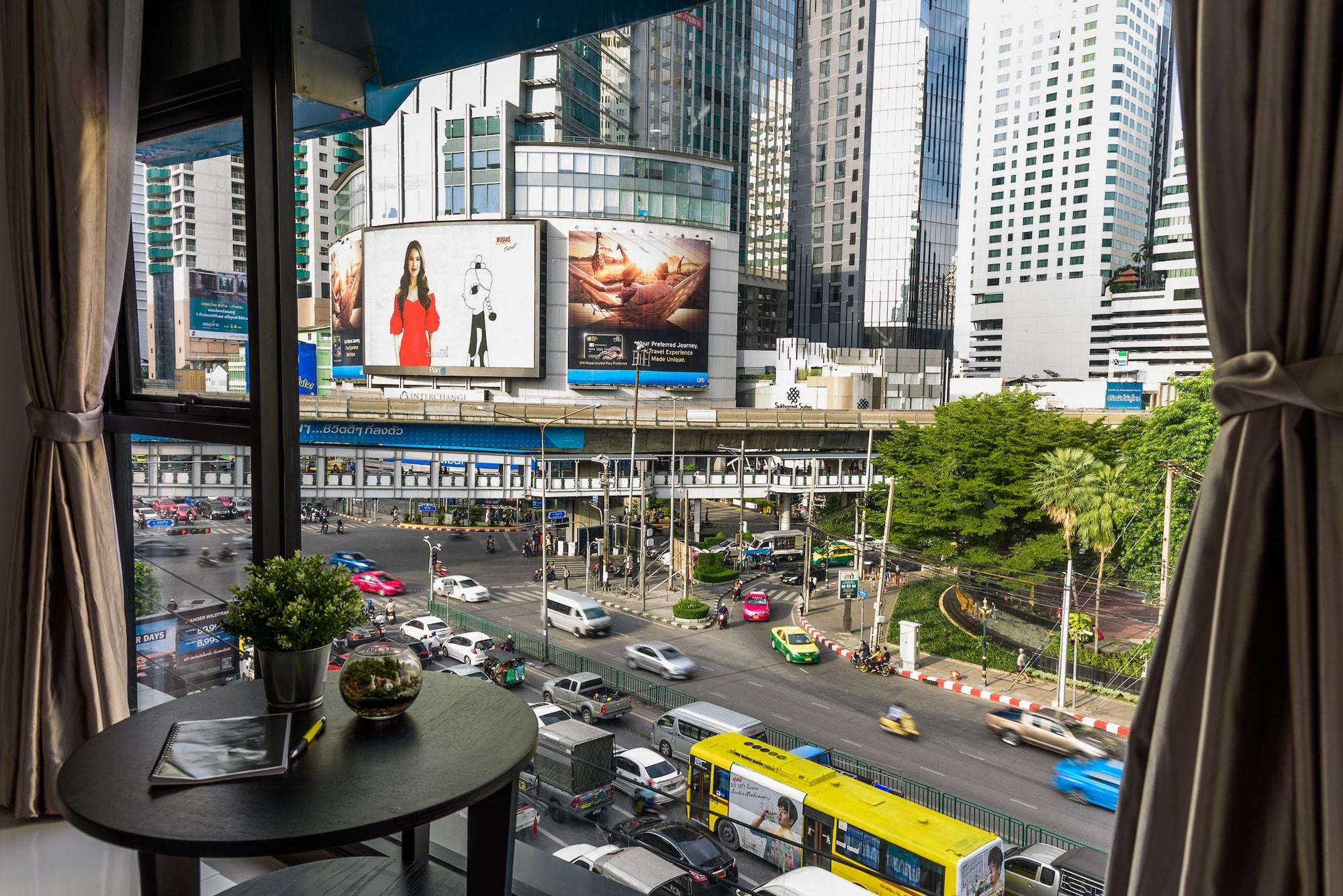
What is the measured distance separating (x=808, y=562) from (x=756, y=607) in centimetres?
43

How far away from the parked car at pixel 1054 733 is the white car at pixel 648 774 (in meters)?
0.77

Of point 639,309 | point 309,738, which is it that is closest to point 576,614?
point 309,738

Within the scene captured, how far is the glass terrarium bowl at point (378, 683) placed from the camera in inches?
43.2

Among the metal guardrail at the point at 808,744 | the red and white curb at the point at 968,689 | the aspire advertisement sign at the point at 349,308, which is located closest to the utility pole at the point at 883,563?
the red and white curb at the point at 968,689

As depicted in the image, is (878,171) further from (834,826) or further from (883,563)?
(834,826)

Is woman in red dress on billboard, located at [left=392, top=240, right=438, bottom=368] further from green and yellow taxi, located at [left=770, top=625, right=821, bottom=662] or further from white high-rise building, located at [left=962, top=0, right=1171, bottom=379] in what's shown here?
white high-rise building, located at [left=962, top=0, right=1171, bottom=379]

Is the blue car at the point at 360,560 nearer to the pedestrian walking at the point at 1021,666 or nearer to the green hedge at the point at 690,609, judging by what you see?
the green hedge at the point at 690,609

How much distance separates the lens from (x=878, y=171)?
1041 centimetres

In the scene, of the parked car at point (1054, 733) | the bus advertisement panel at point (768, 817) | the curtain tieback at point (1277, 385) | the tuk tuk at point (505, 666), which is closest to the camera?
the curtain tieback at point (1277, 385)

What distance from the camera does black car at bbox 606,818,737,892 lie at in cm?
162

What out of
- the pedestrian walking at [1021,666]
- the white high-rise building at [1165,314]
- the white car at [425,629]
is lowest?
the white car at [425,629]

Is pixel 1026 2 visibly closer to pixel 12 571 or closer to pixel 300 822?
pixel 300 822

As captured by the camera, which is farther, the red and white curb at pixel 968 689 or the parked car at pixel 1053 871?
the red and white curb at pixel 968 689

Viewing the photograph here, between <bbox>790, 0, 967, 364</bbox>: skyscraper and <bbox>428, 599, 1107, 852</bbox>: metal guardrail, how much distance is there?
1.21 m
